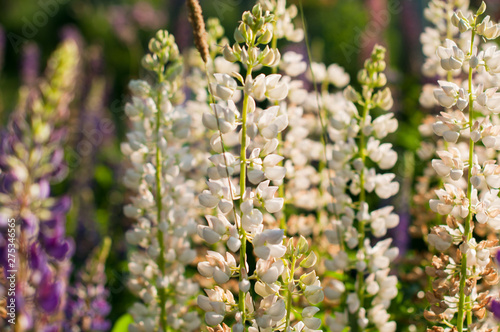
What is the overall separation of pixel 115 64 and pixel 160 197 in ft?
8.65

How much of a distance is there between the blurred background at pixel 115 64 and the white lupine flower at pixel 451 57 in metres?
0.53

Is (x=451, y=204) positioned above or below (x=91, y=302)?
above

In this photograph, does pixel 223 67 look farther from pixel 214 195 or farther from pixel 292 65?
pixel 214 195

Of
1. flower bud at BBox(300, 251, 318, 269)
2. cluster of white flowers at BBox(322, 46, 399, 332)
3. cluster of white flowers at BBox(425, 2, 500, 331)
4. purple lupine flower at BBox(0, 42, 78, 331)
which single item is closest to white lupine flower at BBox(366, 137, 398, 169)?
cluster of white flowers at BBox(322, 46, 399, 332)

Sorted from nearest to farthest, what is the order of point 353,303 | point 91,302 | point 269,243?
point 269,243, point 353,303, point 91,302

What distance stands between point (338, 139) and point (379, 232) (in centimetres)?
12

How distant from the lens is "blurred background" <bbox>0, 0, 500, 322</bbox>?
1.26 meters

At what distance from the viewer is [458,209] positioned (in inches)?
19.0

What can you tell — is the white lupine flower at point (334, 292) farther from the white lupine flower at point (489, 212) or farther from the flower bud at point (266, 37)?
the flower bud at point (266, 37)

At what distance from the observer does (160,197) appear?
64 centimetres

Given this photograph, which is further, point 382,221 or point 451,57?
point 382,221

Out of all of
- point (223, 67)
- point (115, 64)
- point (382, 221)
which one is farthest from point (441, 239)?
point (115, 64)

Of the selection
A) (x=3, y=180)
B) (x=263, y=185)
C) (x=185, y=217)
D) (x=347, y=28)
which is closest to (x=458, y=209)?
(x=263, y=185)

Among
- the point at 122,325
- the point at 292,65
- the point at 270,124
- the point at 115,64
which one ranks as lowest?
the point at 122,325
